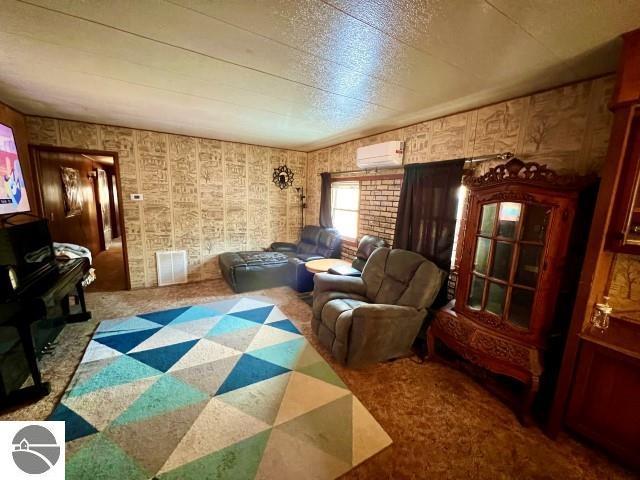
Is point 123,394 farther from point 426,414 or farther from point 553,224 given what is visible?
point 553,224

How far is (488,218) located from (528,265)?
403 mm

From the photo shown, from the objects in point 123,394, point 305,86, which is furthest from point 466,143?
point 123,394

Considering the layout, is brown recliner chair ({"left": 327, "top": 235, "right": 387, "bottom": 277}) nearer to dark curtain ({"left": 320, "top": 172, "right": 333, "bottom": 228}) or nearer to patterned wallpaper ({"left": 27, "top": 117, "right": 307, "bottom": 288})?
dark curtain ({"left": 320, "top": 172, "right": 333, "bottom": 228})

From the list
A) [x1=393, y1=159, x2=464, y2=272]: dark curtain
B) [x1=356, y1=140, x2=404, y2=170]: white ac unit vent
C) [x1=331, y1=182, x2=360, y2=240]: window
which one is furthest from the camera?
[x1=331, y1=182, x2=360, y2=240]: window

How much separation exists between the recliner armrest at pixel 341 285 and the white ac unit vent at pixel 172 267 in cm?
256

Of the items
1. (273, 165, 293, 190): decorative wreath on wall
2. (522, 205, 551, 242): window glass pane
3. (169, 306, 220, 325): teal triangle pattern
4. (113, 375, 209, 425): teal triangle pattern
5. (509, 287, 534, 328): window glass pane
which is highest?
(273, 165, 293, 190): decorative wreath on wall

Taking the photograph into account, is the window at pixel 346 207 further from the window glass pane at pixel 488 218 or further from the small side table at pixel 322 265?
the window glass pane at pixel 488 218

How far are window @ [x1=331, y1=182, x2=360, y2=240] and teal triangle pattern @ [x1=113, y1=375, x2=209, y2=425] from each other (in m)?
2.79

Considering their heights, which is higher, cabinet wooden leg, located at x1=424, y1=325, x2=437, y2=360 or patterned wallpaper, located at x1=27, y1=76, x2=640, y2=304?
patterned wallpaper, located at x1=27, y1=76, x2=640, y2=304

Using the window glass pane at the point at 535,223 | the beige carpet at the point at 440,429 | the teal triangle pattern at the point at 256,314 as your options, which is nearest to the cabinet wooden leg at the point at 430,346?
the beige carpet at the point at 440,429

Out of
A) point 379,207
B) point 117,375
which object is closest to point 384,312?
point 379,207

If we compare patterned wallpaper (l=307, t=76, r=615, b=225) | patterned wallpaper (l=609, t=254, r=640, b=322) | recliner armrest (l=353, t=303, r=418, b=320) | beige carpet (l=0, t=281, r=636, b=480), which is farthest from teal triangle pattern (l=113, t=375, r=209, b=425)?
patterned wallpaper (l=307, t=76, r=615, b=225)

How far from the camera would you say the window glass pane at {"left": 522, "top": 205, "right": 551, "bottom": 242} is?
162 centimetres

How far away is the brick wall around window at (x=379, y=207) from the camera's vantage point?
3193 mm
